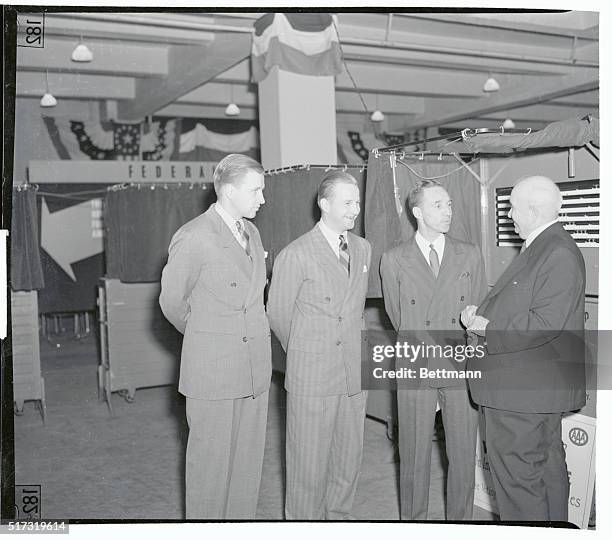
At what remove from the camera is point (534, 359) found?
2.61 metres

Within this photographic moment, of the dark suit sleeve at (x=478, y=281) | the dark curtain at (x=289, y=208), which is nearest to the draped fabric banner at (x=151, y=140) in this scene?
the dark curtain at (x=289, y=208)

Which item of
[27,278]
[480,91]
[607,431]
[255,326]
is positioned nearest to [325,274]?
[255,326]

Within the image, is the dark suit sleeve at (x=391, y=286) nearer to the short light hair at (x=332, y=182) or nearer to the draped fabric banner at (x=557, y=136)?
the short light hair at (x=332, y=182)

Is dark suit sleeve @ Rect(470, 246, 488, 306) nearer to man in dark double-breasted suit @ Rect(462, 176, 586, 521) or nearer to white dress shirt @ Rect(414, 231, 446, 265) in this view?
white dress shirt @ Rect(414, 231, 446, 265)

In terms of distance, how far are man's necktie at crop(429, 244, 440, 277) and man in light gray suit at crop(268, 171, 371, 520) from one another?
1.09 ft

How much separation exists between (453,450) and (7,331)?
6.25 ft

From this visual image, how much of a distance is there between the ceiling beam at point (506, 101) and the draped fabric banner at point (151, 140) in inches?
124

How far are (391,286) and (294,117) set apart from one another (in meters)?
2.05

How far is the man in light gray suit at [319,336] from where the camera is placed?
9.21ft

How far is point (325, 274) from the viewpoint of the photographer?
9.27 feet

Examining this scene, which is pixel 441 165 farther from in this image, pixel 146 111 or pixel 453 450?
pixel 146 111

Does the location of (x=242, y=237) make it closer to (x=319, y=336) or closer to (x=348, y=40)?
(x=319, y=336)

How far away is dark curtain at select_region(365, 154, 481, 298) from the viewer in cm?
349

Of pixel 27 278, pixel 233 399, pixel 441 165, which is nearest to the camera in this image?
pixel 233 399
